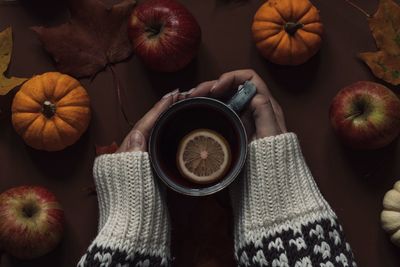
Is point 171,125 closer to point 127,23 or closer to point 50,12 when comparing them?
point 127,23

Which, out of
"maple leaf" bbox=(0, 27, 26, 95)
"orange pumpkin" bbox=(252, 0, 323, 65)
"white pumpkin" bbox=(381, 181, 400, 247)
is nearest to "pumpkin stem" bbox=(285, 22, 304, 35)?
"orange pumpkin" bbox=(252, 0, 323, 65)

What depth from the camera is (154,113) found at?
988mm

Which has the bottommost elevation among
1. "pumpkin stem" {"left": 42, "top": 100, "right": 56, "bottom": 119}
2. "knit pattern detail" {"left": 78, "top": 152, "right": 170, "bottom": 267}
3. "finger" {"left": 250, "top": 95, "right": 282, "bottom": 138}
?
"knit pattern detail" {"left": 78, "top": 152, "right": 170, "bottom": 267}

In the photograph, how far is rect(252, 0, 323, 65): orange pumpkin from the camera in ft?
3.32

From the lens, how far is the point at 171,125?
93cm

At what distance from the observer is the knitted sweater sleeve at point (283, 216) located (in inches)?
35.5

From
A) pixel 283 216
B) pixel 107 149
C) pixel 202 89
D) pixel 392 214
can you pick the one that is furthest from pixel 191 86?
pixel 392 214

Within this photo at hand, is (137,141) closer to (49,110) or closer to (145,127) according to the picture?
(145,127)

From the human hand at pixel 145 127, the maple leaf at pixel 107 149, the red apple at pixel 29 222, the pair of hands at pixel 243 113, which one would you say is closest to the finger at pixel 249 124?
the pair of hands at pixel 243 113

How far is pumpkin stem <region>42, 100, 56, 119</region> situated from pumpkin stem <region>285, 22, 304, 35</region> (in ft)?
1.34

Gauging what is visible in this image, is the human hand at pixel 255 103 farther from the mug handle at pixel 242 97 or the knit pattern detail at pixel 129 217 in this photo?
the knit pattern detail at pixel 129 217

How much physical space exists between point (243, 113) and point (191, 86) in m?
0.12

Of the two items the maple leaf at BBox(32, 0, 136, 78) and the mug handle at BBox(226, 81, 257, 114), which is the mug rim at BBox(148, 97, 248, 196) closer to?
the mug handle at BBox(226, 81, 257, 114)

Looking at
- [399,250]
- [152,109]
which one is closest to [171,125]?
[152,109]
